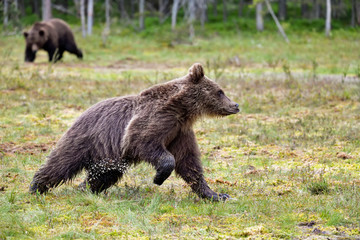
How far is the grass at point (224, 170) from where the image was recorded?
4852 millimetres

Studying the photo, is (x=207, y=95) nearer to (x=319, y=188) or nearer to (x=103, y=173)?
(x=103, y=173)

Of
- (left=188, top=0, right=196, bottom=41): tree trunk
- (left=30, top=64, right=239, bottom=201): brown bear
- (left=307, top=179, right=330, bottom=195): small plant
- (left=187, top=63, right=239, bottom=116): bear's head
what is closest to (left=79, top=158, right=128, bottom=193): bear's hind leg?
(left=30, top=64, right=239, bottom=201): brown bear

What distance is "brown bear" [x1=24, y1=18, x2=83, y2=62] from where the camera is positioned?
20.9 m

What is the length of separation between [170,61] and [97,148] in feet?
54.7

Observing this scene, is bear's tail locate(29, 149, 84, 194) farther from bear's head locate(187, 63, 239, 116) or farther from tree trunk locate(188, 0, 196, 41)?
tree trunk locate(188, 0, 196, 41)

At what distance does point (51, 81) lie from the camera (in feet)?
48.3

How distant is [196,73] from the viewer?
6.24m

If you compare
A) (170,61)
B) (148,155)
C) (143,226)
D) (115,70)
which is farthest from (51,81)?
(143,226)

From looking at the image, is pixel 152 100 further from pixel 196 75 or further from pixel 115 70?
pixel 115 70

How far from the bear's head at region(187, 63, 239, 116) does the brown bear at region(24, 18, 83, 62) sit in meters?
14.9

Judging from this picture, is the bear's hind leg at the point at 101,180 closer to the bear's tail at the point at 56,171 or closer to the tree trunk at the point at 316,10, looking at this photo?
the bear's tail at the point at 56,171

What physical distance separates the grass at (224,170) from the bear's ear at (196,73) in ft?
4.77

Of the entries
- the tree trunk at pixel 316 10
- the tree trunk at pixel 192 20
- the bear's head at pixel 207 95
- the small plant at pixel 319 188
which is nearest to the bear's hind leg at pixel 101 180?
the bear's head at pixel 207 95

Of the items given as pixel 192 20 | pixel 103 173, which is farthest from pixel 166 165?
pixel 192 20
